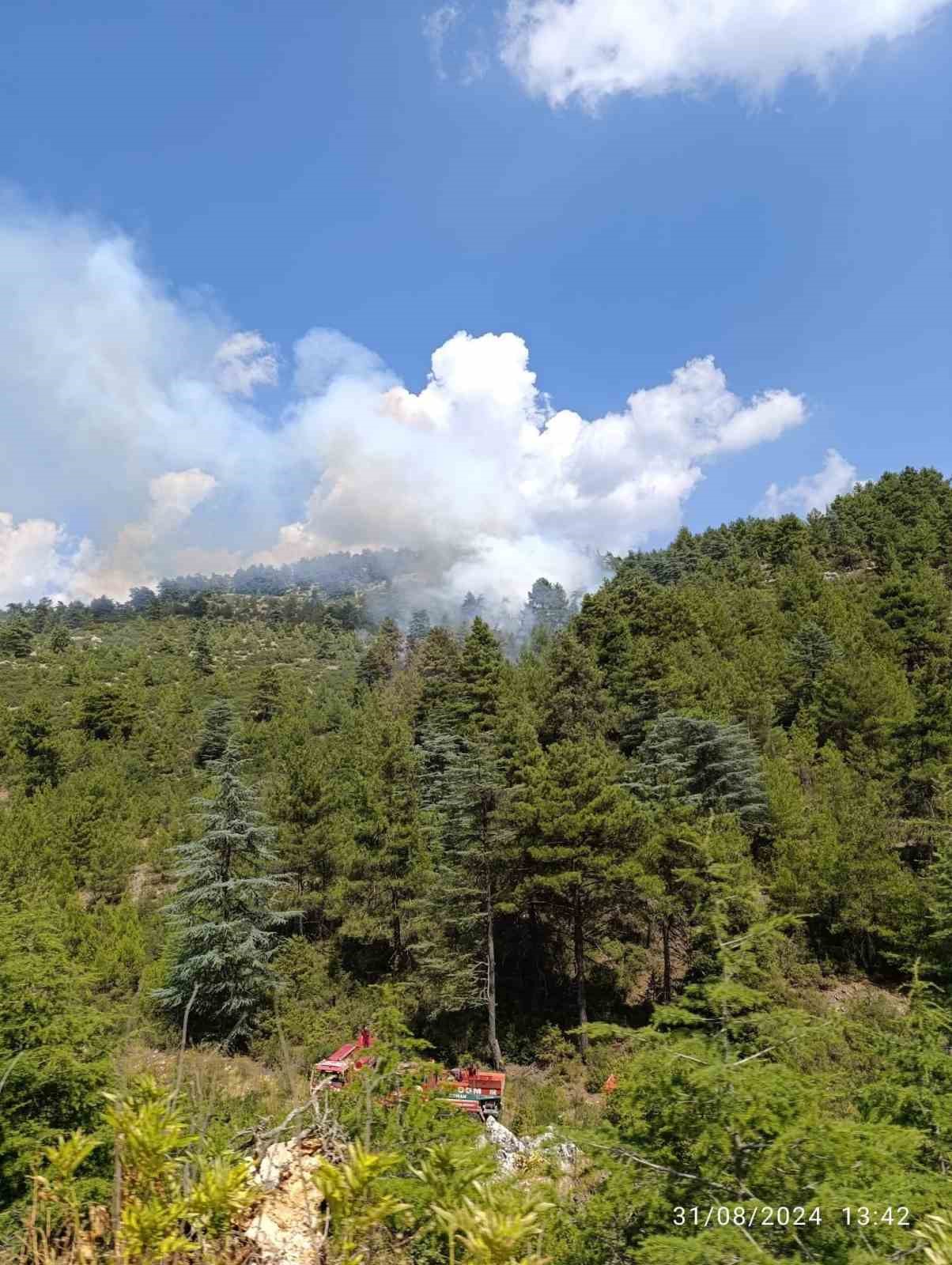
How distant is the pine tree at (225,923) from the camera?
19.7m

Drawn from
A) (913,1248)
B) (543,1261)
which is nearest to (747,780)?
(913,1248)

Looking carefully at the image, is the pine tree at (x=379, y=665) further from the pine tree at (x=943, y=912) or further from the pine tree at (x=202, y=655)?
the pine tree at (x=943, y=912)

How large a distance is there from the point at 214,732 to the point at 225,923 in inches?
1001

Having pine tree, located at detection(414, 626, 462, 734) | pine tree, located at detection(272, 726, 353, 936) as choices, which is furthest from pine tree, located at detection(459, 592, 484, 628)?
pine tree, located at detection(272, 726, 353, 936)

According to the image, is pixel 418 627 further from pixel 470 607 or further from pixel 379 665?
pixel 379 665

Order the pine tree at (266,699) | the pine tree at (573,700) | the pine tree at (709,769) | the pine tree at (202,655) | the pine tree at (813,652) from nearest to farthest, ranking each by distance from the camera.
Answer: the pine tree at (709,769), the pine tree at (573,700), the pine tree at (813,652), the pine tree at (266,699), the pine tree at (202,655)

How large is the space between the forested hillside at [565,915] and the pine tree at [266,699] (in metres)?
0.26

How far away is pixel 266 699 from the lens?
4938 cm

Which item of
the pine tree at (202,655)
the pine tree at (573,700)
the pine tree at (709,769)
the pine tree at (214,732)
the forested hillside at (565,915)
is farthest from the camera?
the pine tree at (202,655)

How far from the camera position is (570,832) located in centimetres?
1758

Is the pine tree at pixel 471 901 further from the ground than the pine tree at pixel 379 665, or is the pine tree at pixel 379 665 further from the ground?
the pine tree at pixel 379 665

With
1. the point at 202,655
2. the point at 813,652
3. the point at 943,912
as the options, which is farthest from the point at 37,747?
the point at 813,652

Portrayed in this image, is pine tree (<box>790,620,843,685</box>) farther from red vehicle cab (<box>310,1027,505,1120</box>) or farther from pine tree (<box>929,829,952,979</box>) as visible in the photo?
red vehicle cab (<box>310,1027,505,1120</box>)

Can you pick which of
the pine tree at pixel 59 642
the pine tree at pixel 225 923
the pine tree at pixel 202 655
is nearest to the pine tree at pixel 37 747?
the pine tree at pixel 202 655
